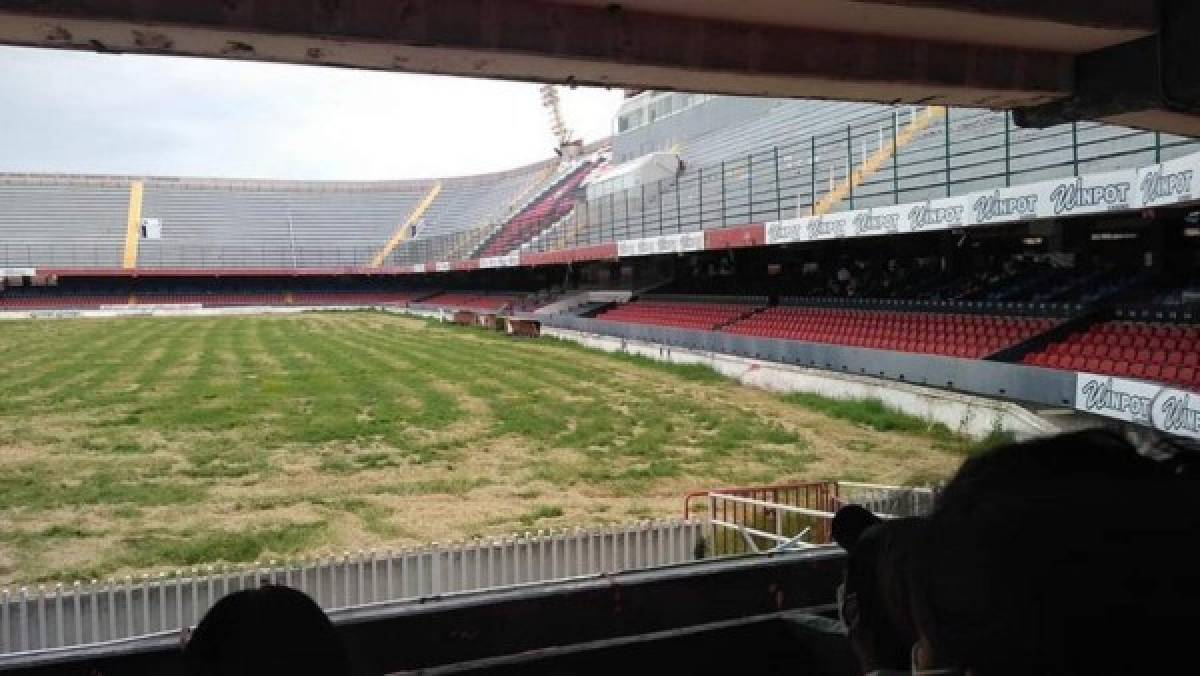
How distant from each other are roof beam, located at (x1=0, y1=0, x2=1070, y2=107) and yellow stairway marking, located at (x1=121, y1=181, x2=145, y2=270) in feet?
203

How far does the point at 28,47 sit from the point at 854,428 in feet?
47.2

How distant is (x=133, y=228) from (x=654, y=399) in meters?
55.6

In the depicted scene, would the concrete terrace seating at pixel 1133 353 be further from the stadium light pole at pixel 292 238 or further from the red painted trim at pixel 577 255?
the stadium light pole at pixel 292 238

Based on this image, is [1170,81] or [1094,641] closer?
[1094,641]

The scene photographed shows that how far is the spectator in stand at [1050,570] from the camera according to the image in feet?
2.14

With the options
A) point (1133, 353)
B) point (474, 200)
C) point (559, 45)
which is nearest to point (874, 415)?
point (1133, 353)

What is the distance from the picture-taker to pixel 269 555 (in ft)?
28.4

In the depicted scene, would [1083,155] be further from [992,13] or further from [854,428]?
[992,13]

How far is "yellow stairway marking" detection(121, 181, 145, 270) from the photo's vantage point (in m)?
59.3

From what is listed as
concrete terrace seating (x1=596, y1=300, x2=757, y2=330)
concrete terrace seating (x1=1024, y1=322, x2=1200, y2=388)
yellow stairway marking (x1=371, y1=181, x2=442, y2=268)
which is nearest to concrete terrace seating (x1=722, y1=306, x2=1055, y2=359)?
concrete terrace seating (x1=1024, y1=322, x2=1200, y2=388)

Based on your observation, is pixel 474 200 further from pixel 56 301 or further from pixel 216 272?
pixel 56 301

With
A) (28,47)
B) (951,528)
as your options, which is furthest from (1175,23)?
(28,47)

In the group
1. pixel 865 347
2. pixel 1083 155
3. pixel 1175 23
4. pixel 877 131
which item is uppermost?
pixel 877 131

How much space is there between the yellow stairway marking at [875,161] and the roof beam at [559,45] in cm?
2002
